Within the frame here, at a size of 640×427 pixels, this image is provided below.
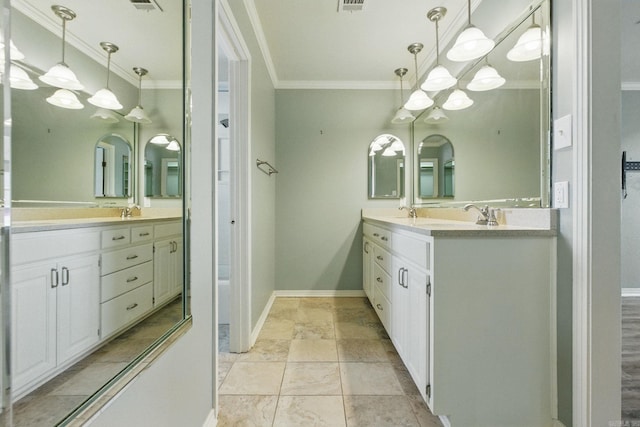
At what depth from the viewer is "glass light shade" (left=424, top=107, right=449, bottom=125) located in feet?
8.44

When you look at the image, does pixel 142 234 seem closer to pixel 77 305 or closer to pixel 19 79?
pixel 77 305

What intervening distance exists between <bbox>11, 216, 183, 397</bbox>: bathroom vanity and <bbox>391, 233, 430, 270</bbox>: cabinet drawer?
1.10 metres

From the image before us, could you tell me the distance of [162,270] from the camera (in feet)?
3.25

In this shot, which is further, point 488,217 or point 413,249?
point 488,217

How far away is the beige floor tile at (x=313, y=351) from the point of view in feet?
6.47

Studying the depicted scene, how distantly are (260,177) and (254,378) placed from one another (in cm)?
155

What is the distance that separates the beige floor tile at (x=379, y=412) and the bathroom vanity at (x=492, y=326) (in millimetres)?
236

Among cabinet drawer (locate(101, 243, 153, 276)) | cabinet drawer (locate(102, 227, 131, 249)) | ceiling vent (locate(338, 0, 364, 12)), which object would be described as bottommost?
cabinet drawer (locate(101, 243, 153, 276))

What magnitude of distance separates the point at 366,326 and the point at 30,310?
2.34m

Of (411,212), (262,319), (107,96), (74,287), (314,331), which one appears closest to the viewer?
(74,287)

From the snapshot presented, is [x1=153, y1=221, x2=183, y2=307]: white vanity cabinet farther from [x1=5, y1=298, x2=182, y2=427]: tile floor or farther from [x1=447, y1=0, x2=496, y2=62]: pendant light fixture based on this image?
[x1=447, y1=0, x2=496, y2=62]: pendant light fixture

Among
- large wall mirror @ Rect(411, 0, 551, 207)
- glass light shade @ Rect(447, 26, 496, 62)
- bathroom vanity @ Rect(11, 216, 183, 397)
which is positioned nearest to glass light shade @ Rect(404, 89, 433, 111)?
large wall mirror @ Rect(411, 0, 551, 207)

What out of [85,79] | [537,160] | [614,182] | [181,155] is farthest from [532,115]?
[85,79]

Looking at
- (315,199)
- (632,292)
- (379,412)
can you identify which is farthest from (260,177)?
(632,292)
